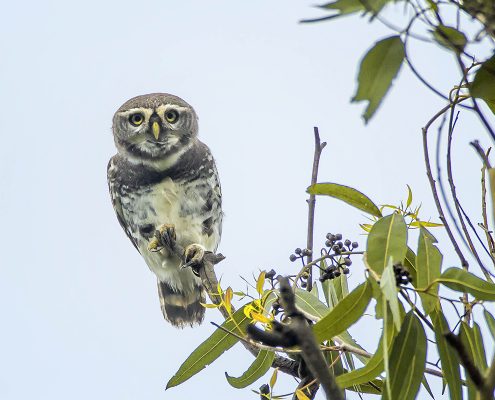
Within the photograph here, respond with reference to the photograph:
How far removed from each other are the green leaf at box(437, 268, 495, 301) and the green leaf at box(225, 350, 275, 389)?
2.16 ft

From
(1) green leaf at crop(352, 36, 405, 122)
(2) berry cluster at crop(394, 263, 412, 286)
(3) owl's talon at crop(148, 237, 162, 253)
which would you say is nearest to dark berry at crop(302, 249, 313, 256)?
(2) berry cluster at crop(394, 263, 412, 286)

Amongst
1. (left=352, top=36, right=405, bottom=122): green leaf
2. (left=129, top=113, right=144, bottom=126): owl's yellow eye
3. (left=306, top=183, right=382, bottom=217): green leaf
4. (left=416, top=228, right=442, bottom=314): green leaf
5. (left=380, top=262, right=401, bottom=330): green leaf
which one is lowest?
(left=380, top=262, right=401, bottom=330): green leaf

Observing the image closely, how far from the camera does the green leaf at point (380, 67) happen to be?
1400 mm

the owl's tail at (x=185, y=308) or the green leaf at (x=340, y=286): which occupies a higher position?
the owl's tail at (x=185, y=308)

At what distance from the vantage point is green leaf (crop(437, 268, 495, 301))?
1.68 m

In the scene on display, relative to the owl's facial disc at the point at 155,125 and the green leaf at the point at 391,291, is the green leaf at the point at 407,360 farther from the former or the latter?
the owl's facial disc at the point at 155,125

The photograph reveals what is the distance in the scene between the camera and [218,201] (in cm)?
463

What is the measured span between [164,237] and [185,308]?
0.70m

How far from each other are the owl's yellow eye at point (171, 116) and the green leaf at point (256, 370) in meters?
2.61

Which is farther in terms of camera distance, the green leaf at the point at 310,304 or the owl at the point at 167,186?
the owl at the point at 167,186

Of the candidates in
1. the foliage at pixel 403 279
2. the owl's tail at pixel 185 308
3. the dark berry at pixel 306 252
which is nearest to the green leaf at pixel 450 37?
the foliage at pixel 403 279

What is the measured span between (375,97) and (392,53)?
99 mm

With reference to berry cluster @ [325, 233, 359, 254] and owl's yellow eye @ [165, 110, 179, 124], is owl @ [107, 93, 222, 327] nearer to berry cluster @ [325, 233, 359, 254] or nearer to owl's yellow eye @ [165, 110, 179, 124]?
owl's yellow eye @ [165, 110, 179, 124]

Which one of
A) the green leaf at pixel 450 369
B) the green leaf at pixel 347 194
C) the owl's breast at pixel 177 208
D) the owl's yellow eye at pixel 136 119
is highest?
the owl's yellow eye at pixel 136 119
